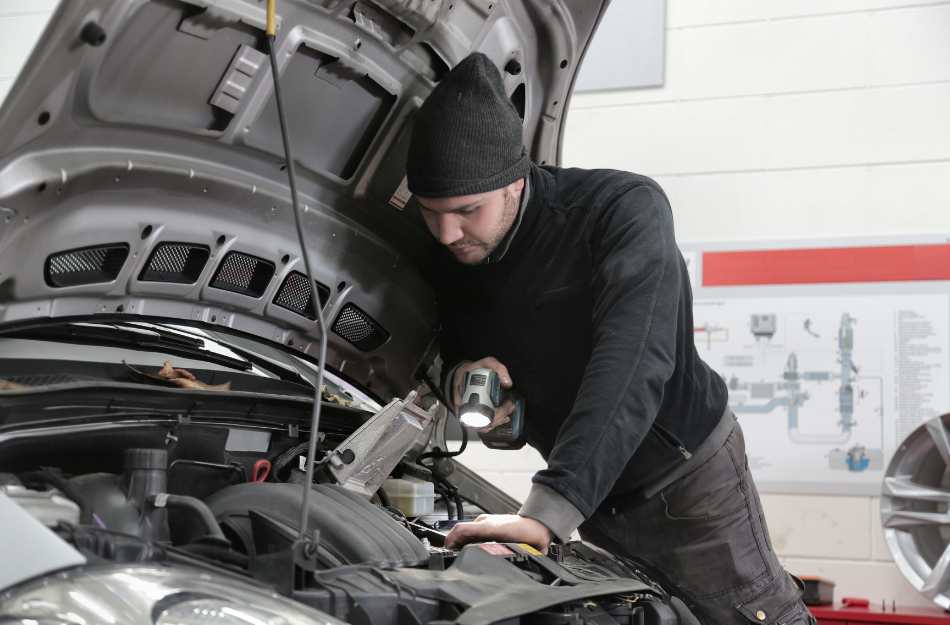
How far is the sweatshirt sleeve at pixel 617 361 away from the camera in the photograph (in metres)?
1.53

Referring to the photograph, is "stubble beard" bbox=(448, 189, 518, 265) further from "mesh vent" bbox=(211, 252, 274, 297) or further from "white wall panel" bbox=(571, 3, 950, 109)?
"white wall panel" bbox=(571, 3, 950, 109)

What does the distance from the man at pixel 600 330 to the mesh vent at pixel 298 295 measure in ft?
0.78

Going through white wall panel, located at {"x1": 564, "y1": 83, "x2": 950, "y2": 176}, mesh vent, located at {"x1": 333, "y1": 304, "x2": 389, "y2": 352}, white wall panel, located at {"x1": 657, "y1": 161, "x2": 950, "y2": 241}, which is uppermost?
white wall panel, located at {"x1": 564, "y1": 83, "x2": 950, "y2": 176}

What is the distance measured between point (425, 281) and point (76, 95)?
0.92 m

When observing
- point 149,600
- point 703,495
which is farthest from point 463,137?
point 149,600

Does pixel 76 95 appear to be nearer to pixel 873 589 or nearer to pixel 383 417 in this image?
pixel 383 417

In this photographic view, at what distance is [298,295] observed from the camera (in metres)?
1.92

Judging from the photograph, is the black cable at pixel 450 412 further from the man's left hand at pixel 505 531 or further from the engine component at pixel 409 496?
the man's left hand at pixel 505 531

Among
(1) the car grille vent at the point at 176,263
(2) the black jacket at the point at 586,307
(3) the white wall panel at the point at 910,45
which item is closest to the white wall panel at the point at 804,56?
(3) the white wall panel at the point at 910,45

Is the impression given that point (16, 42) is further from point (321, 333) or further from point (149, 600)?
point (149, 600)

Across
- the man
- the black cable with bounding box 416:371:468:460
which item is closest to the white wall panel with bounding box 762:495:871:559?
the man

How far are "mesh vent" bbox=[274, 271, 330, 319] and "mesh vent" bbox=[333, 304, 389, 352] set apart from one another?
5cm

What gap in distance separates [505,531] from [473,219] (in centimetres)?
62

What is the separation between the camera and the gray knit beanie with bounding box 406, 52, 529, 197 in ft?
5.84
